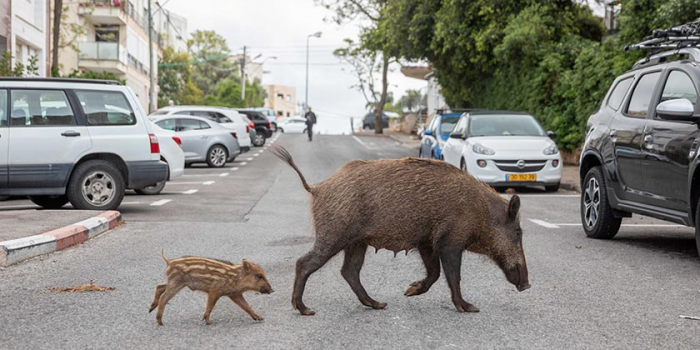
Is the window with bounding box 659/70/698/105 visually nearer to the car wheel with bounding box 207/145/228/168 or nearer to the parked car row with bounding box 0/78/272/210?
the parked car row with bounding box 0/78/272/210

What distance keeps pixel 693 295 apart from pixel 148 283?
4261mm

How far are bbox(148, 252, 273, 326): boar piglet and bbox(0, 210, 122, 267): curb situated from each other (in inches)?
121

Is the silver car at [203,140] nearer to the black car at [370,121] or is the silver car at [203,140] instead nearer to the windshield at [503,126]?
the windshield at [503,126]

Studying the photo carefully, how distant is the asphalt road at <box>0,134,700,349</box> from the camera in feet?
16.3

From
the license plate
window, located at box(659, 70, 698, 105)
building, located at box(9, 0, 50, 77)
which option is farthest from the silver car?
window, located at box(659, 70, 698, 105)

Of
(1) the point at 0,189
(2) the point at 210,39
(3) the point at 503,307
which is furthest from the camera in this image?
(2) the point at 210,39

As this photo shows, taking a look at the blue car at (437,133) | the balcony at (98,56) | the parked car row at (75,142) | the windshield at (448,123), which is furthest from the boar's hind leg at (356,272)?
the balcony at (98,56)

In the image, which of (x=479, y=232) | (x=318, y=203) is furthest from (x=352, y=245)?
(x=479, y=232)

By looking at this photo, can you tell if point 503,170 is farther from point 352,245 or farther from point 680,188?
point 352,245

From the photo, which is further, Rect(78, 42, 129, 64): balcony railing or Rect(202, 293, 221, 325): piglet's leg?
Rect(78, 42, 129, 64): balcony railing

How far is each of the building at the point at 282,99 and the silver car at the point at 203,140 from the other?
4861 inches

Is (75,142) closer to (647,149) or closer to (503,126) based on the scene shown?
(647,149)

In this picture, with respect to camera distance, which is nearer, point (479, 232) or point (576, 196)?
point (479, 232)

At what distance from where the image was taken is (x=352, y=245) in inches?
221
